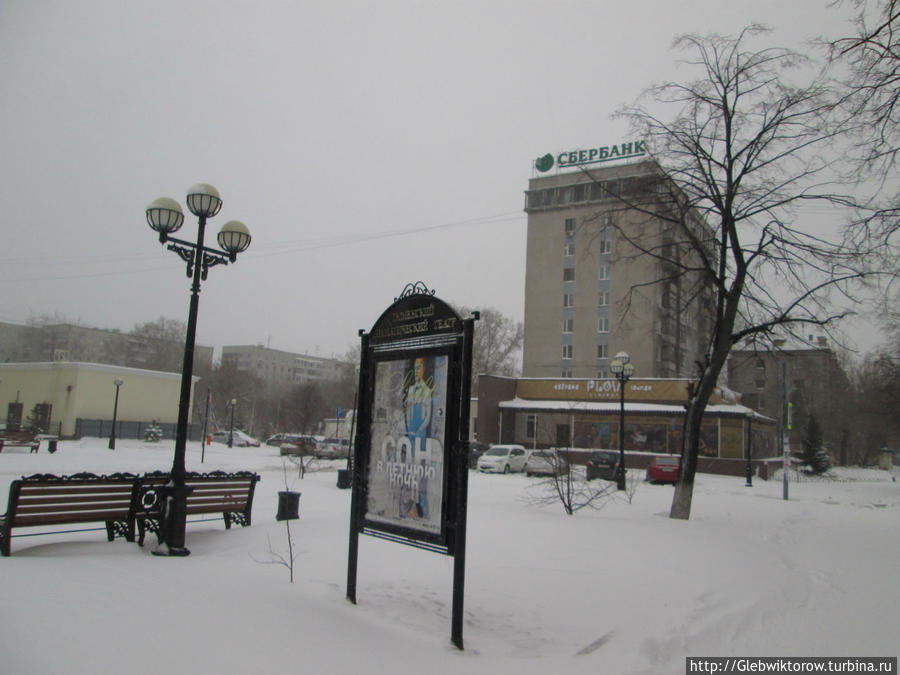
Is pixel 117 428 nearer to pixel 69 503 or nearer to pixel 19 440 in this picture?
pixel 19 440

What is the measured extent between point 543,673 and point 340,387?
268 feet

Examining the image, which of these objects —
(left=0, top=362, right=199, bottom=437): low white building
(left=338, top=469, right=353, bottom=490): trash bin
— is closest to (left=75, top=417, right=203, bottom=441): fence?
(left=0, top=362, right=199, bottom=437): low white building

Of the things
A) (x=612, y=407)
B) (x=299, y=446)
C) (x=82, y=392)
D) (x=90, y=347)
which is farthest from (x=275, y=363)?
(x=299, y=446)

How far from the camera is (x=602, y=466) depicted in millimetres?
29797

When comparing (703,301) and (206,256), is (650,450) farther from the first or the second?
(206,256)

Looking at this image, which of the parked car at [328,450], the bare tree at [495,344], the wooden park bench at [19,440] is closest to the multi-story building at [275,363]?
the bare tree at [495,344]

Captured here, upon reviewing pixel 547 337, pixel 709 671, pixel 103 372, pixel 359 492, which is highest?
pixel 547 337

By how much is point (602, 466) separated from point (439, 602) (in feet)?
80.2

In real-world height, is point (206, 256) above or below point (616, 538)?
above

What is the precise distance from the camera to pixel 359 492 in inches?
257

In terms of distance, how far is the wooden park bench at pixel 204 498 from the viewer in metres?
8.57

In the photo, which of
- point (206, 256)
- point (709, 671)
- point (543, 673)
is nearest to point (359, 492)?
point (543, 673)

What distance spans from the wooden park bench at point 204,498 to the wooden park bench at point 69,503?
0.18 meters

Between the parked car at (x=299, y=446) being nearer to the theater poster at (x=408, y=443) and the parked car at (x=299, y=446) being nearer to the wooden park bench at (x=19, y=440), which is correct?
the wooden park bench at (x=19, y=440)
